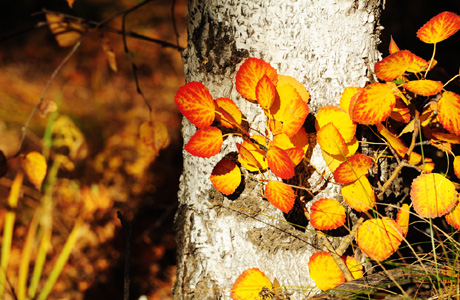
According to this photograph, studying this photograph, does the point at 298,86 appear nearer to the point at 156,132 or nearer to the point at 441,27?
the point at 441,27

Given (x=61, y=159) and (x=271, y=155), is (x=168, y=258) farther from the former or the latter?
(x=271, y=155)

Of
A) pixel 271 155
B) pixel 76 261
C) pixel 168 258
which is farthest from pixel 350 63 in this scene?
pixel 76 261

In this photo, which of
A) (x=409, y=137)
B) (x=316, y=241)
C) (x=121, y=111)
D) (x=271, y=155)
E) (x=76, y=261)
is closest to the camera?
(x=271, y=155)

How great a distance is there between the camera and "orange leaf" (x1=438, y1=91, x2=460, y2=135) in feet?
2.23

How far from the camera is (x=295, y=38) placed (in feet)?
2.48

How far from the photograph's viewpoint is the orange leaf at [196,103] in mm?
683

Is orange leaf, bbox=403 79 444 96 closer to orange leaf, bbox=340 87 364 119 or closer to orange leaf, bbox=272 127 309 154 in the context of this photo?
orange leaf, bbox=340 87 364 119

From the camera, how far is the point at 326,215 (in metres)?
0.71

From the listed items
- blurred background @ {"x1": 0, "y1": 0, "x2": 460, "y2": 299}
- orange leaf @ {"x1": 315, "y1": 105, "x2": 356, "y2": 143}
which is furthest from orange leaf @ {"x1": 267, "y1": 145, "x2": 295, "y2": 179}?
blurred background @ {"x1": 0, "y1": 0, "x2": 460, "y2": 299}

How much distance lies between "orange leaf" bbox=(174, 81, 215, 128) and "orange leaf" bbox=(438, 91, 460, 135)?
49 cm

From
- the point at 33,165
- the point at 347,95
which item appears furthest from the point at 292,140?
the point at 33,165

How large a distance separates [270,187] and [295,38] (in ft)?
1.14

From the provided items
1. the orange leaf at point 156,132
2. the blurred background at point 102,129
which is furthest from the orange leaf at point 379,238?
the orange leaf at point 156,132

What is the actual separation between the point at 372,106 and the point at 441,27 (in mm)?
217
